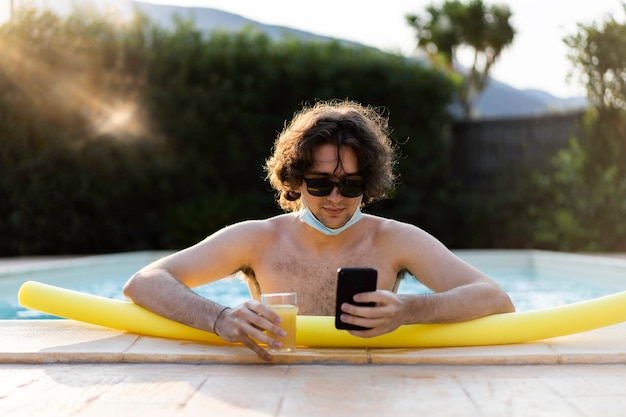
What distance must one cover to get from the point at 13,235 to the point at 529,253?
6.07 m

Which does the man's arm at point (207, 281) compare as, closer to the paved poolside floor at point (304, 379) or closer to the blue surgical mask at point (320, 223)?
the paved poolside floor at point (304, 379)

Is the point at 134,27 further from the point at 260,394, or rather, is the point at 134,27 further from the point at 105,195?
the point at 260,394

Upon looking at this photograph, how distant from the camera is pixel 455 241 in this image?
38.0 ft

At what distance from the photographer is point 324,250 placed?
3.58 metres

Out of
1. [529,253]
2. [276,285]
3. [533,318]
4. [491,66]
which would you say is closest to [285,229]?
[276,285]

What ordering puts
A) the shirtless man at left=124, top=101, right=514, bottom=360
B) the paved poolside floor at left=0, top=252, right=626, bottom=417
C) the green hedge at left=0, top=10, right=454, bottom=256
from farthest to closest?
the green hedge at left=0, top=10, right=454, bottom=256 → the shirtless man at left=124, top=101, right=514, bottom=360 → the paved poolside floor at left=0, top=252, right=626, bottom=417

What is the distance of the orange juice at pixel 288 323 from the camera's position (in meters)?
2.74

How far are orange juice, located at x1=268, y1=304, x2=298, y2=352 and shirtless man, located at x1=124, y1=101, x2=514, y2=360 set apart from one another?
29 centimetres

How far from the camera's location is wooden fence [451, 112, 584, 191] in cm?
1146

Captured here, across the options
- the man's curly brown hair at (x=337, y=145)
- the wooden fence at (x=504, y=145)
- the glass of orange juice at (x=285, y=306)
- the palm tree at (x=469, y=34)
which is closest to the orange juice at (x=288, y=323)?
the glass of orange juice at (x=285, y=306)

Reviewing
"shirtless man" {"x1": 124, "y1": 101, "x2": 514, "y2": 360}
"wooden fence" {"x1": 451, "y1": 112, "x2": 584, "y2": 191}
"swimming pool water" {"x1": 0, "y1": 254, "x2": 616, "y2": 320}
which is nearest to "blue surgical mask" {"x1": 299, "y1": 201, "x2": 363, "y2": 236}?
"shirtless man" {"x1": 124, "y1": 101, "x2": 514, "y2": 360}

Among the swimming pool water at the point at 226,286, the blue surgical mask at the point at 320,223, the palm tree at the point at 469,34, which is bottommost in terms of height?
the swimming pool water at the point at 226,286

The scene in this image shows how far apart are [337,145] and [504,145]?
8.93 meters

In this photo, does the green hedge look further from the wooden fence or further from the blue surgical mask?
the blue surgical mask
